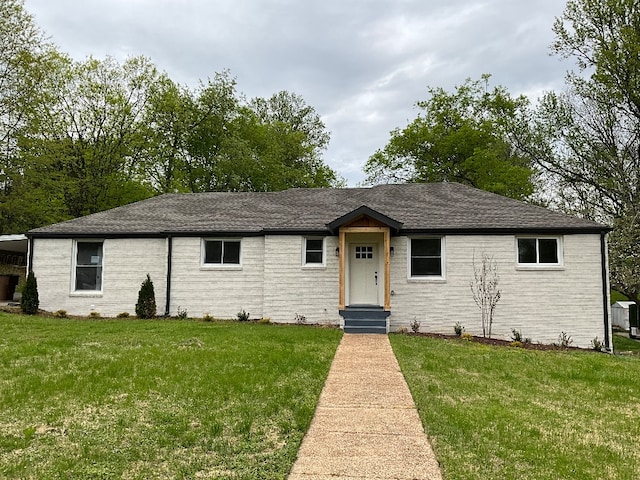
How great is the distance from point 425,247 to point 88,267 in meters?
11.2

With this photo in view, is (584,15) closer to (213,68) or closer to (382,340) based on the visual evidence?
(382,340)

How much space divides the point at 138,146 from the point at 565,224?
2503cm

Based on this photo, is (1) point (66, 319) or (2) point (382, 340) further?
(1) point (66, 319)

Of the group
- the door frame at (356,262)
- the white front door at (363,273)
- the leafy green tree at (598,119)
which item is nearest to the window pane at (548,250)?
the door frame at (356,262)

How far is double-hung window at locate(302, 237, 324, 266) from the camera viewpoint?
14.0 m

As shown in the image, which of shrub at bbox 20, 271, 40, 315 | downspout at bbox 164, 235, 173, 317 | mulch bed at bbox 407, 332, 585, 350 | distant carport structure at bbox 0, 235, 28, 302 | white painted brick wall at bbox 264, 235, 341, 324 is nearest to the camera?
mulch bed at bbox 407, 332, 585, 350

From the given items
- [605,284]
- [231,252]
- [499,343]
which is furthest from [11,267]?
[605,284]

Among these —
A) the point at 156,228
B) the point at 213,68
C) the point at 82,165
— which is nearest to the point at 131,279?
the point at 156,228

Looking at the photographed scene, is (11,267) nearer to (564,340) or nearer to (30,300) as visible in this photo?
(30,300)

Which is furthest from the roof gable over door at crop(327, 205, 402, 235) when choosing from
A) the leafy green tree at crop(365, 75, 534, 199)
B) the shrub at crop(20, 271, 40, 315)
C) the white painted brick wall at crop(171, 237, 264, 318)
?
the leafy green tree at crop(365, 75, 534, 199)

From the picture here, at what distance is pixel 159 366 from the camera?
727 centimetres

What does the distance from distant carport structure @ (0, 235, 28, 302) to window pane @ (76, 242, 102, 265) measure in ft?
11.2

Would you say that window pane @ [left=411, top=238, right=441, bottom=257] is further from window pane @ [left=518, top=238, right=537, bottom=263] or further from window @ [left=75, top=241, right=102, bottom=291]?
window @ [left=75, top=241, right=102, bottom=291]

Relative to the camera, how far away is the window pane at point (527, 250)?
13.1 metres
